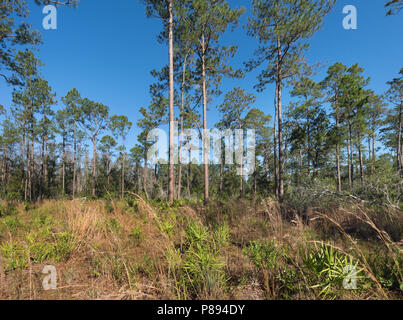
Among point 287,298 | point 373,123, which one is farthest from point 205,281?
point 373,123

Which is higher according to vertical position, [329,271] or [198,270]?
[329,271]

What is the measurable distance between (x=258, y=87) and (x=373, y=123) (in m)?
20.5

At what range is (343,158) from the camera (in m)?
15.5

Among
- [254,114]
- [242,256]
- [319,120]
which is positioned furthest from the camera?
[254,114]

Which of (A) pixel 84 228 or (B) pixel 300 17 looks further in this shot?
(B) pixel 300 17

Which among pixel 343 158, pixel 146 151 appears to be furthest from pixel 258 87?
pixel 146 151

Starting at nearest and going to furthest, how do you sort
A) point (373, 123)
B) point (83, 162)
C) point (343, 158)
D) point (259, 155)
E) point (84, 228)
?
point (84, 228) < point (343, 158) < point (373, 123) < point (259, 155) < point (83, 162)

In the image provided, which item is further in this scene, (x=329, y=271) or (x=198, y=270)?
(x=198, y=270)

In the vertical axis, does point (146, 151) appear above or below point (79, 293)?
above

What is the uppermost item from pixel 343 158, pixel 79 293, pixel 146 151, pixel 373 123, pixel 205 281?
pixel 373 123

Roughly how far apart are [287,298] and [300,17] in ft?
36.3

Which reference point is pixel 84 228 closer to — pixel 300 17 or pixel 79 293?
pixel 79 293

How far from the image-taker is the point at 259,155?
806 inches

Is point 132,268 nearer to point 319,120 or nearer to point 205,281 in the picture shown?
point 205,281
